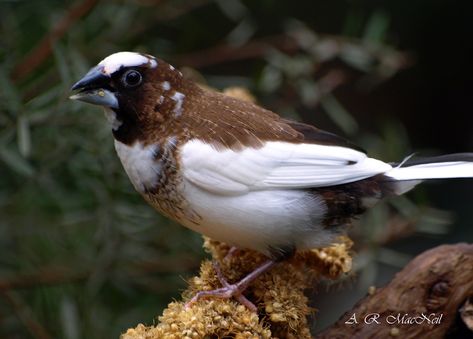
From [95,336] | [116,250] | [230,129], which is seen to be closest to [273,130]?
[230,129]

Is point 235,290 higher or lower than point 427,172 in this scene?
lower

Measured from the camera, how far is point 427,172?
1.79m

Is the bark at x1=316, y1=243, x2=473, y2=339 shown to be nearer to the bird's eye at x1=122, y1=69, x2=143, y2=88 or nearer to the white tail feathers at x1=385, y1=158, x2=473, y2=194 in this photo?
the white tail feathers at x1=385, y1=158, x2=473, y2=194

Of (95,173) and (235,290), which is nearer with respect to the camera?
(235,290)

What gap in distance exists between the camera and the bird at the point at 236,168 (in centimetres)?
174

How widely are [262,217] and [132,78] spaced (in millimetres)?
411

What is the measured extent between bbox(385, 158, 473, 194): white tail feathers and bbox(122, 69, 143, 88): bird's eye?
0.58 m

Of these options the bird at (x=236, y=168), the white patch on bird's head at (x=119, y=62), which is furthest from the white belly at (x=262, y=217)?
the white patch on bird's head at (x=119, y=62)

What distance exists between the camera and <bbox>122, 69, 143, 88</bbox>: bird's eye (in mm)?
1772

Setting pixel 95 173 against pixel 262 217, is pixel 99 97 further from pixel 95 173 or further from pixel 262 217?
pixel 95 173

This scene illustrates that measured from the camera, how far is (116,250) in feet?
7.55

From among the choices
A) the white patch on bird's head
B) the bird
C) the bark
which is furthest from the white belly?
the white patch on bird's head

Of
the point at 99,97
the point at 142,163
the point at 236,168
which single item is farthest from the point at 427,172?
the point at 99,97

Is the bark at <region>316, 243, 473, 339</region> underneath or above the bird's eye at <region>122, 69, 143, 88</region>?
underneath
